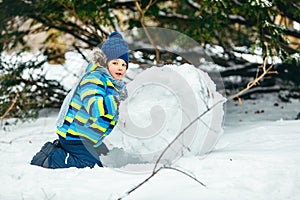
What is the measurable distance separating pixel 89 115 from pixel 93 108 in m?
0.13

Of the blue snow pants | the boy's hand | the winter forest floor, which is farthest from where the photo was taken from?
the boy's hand

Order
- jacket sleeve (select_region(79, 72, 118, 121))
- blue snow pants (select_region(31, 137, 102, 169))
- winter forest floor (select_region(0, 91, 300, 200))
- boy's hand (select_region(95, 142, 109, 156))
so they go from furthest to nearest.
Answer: boy's hand (select_region(95, 142, 109, 156)), blue snow pants (select_region(31, 137, 102, 169)), jacket sleeve (select_region(79, 72, 118, 121)), winter forest floor (select_region(0, 91, 300, 200))

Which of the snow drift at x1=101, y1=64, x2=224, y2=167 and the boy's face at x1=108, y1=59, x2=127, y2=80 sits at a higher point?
the boy's face at x1=108, y1=59, x2=127, y2=80

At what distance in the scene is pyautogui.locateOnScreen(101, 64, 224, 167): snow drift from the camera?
11.9ft

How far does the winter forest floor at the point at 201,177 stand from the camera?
2.63 m

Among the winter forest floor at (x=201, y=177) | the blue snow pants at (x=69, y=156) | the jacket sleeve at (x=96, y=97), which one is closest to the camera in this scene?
the winter forest floor at (x=201, y=177)

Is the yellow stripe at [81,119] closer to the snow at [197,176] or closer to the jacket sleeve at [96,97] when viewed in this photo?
the jacket sleeve at [96,97]

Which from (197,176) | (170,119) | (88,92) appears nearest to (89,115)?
(88,92)

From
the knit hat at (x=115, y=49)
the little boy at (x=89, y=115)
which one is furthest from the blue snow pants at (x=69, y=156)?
the knit hat at (x=115, y=49)

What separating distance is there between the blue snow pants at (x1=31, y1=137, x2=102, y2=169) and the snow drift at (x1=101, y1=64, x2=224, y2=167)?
0.16 metres

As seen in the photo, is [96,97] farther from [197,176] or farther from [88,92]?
[197,176]

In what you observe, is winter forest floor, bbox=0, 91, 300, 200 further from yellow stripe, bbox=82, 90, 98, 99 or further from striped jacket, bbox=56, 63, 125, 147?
yellow stripe, bbox=82, 90, 98, 99

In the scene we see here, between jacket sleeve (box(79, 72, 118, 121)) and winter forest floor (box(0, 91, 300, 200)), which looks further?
jacket sleeve (box(79, 72, 118, 121))

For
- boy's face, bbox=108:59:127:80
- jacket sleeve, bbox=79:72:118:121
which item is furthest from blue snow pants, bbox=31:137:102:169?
boy's face, bbox=108:59:127:80
